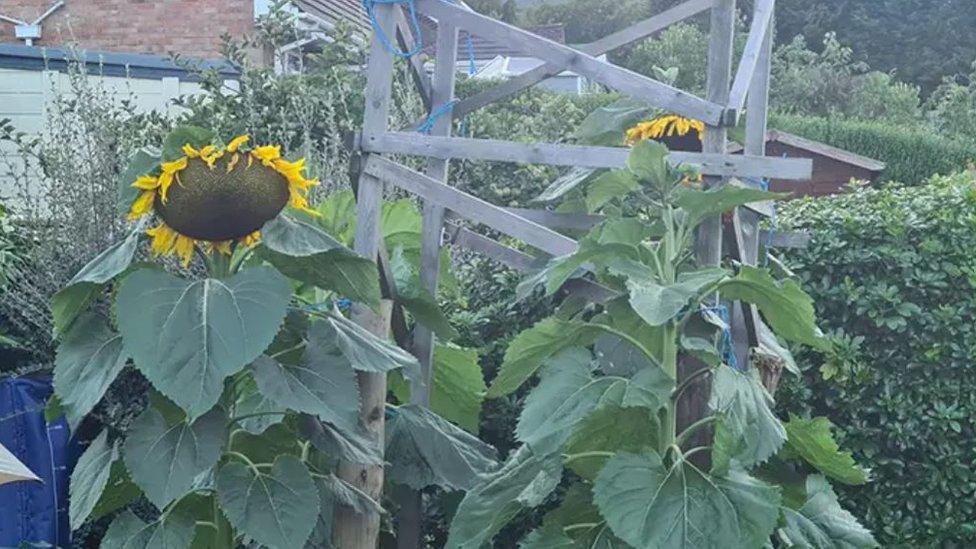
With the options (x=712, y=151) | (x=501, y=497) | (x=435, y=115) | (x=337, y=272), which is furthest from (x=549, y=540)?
(x=435, y=115)

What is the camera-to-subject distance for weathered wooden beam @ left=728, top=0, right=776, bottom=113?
3.72 metres

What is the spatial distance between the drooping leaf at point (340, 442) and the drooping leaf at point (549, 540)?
0.47 meters

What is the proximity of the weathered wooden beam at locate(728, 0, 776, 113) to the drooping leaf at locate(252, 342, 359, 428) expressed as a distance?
4.07 ft

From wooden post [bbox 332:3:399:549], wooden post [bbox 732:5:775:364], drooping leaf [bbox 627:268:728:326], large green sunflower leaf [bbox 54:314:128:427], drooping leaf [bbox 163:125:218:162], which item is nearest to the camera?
drooping leaf [bbox 627:268:728:326]

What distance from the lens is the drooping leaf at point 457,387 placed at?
4.38 meters

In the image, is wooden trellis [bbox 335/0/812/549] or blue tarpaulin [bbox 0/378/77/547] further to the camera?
blue tarpaulin [bbox 0/378/77/547]

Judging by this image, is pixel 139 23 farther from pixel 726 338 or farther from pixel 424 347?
pixel 726 338

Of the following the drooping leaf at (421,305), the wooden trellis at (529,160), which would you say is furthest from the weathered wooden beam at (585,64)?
the drooping leaf at (421,305)

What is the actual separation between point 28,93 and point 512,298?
21.9ft

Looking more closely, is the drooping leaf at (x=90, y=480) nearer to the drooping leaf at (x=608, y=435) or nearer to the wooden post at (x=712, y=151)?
the drooping leaf at (x=608, y=435)

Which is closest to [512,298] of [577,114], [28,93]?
[577,114]

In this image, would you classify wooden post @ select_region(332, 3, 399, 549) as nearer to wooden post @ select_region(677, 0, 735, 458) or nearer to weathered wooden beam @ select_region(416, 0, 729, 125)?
weathered wooden beam @ select_region(416, 0, 729, 125)

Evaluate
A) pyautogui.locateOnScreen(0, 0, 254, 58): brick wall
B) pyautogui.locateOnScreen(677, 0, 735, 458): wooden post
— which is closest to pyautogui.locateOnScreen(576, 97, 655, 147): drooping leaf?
pyautogui.locateOnScreen(677, 0, 735, 458): wooden post

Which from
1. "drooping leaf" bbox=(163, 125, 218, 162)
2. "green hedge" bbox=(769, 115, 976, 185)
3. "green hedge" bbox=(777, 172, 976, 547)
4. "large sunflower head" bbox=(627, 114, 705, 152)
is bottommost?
"green hedge" bbox=(769, 115, 976, 185)
